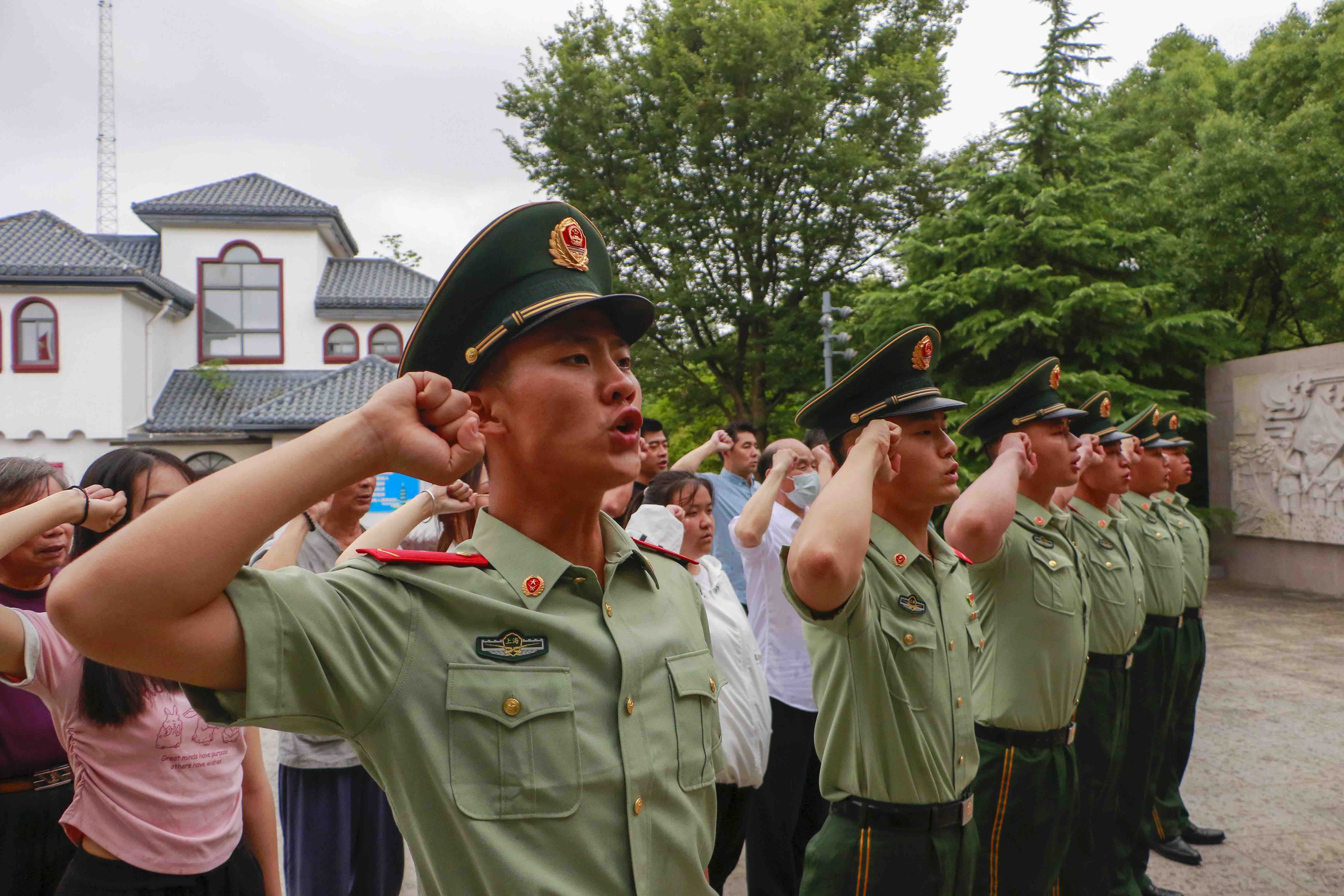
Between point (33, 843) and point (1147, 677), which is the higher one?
point (33, 843)

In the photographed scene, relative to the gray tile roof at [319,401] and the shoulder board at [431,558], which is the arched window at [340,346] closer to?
the gray tile roof at [319,401]

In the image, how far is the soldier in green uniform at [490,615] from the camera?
3.93ft

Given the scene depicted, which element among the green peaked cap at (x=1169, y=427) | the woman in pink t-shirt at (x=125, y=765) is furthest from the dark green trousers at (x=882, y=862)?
the green peaked cap at (x=1169, y=427)

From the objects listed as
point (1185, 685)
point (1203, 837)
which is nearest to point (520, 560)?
point (1203, 837)

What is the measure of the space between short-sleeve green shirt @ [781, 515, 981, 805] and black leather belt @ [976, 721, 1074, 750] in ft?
1.98

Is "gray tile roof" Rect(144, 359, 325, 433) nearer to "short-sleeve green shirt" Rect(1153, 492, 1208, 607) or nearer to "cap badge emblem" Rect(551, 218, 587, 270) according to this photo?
"short-sleeve green shirt" Rect(1153, 492, 1208, 607)

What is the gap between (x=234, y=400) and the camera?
22.5m

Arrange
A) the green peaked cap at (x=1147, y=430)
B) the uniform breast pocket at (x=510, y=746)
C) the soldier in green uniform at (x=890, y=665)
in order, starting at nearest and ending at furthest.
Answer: the uniform breast pocket at (x=510, y=746), the soldier in green uniform at (x=890, y=665), the green peaked cap at (x=1147, y=430)

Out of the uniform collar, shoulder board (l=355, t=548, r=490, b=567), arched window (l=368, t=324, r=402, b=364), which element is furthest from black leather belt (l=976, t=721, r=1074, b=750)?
arched window (l=368, t=324, r=402, b=364)

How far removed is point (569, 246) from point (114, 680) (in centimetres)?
166

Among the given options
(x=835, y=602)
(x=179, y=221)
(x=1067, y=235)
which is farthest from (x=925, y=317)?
(x=179, y=221)

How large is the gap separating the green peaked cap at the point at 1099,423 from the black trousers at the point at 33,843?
4.58m

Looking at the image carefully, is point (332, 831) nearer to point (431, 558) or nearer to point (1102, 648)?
point (431, 558)

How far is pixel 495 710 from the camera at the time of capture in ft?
4.78
